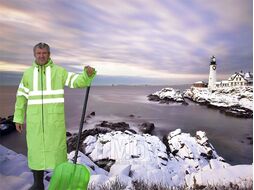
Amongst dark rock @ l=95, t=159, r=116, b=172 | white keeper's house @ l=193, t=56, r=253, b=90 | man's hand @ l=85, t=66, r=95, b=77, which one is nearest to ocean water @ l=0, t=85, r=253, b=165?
white keeper's house @ l=193, t=56, r=253, b=90

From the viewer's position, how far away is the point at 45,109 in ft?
6.21

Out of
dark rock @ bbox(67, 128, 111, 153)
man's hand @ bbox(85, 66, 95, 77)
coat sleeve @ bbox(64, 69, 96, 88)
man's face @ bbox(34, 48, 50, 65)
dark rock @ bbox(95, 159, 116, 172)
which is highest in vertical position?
man's face @ bbox(34, 48, 50, 65)

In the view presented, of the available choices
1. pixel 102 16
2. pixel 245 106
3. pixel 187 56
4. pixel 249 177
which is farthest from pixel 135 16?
pixel 249 177

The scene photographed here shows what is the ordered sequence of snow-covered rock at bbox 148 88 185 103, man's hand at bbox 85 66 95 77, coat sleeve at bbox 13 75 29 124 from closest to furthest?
man's hand at bbox 85 66 95 77, coat sleeve at bbox 13 75 29 124, snow-covered rock at bbox 148 88 185 103

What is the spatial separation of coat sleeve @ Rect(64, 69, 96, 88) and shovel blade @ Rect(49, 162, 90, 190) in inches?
16.7

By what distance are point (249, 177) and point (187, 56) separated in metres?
0.86

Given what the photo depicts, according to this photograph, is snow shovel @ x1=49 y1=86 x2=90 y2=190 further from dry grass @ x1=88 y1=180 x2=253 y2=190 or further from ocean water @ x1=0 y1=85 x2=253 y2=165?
ocean water @ x1=0 y1=85 x2=253 y2=165

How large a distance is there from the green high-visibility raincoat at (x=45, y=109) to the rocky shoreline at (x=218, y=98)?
68 centimetres

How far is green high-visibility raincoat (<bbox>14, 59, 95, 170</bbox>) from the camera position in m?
1.89

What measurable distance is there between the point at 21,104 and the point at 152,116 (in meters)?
0.85

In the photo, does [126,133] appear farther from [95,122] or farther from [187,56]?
[187,56]

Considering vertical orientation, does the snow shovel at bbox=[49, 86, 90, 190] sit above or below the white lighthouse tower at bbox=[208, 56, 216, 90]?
below

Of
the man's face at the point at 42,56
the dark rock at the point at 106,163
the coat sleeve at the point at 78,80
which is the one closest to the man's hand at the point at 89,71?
the coat sleeve at the point at 78,80

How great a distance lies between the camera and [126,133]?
2.28 meters
